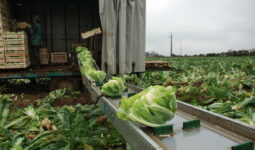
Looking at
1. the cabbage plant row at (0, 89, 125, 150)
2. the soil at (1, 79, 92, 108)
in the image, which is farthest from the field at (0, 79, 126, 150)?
the soil at (1, 79, 92, 108)

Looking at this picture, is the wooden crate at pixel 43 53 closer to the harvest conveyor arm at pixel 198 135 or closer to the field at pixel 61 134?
the field at pixel 61 134

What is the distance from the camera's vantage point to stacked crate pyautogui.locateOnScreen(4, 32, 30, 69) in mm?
6679

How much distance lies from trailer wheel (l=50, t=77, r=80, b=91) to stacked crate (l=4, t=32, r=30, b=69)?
99 centimetres

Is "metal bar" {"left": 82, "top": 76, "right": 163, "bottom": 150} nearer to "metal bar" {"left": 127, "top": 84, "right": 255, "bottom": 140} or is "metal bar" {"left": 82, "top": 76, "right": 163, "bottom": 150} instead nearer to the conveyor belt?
the conveyor belt

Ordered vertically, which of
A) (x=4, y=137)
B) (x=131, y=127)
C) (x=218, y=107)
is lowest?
(x=4, y=137)

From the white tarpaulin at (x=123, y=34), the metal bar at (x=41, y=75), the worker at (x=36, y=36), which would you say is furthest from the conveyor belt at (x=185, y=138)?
the worker at (x=36, y=36)

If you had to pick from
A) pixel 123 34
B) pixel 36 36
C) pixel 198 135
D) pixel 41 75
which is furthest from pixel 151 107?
pixel 36 36

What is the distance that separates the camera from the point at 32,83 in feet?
29.2

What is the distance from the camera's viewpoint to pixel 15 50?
6770mm

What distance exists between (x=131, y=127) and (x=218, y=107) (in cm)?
255

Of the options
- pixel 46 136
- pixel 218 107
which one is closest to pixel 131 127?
pixel 46 136

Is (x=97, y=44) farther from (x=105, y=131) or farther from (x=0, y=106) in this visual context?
(x=105, y=131)

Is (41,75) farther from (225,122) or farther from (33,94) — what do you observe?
(225,122)

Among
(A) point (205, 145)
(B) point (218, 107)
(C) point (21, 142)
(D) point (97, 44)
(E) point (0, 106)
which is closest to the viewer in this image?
(A) point (205, 145)
